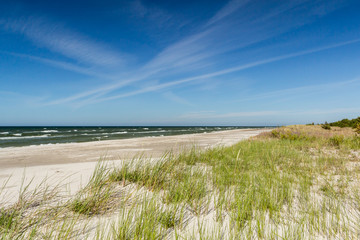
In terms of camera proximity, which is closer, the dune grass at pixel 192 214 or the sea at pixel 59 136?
the dune grass at pixel 192 214

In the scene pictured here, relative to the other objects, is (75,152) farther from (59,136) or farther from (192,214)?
(59,136)

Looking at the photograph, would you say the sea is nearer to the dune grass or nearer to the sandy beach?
the sandy beach

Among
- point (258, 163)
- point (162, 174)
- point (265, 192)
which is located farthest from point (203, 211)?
point (258, 163)

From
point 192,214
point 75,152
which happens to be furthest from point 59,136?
point 192,214

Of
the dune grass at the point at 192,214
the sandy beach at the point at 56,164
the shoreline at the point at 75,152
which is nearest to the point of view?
the dune grass at the point at 192,214

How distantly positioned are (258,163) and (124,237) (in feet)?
13.7

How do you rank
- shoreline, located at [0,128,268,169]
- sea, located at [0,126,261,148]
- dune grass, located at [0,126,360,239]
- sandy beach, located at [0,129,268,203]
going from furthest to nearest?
1. sea, located at [0,126,261,148]
2. shoreline, located at [0,128,268,169]
3. sandy beach, located at [0,129,268,203]
4. dune grass, located at [0,126,360,239]

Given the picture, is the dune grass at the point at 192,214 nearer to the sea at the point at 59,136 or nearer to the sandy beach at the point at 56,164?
the sandy beach at the point at 56,164

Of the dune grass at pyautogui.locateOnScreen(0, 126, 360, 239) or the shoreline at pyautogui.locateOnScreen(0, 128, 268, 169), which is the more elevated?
the dune grass at pyautogui.locateOnScreen(0, 126, 360, 239)

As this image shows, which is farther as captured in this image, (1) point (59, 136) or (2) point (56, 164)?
(1) point (59, 136)

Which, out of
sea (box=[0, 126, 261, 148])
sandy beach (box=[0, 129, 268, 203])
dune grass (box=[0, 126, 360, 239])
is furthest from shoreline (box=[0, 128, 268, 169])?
sea (box=[0, 126, 261, 148])

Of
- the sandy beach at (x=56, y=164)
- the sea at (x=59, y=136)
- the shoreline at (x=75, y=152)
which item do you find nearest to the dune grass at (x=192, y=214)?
the sandy beach at (x=56, y=164)

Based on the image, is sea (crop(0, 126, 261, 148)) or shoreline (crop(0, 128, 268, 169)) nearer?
shoreline (crop(0, 128, 268, 169))

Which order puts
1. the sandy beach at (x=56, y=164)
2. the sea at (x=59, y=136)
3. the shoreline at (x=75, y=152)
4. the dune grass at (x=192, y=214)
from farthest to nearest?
the sea at (x=59, y=136)
the shoreline at (x=75, y=152)
the sandy beach at (x=56, y=164)
the dune grass at (x=192, y=214)
